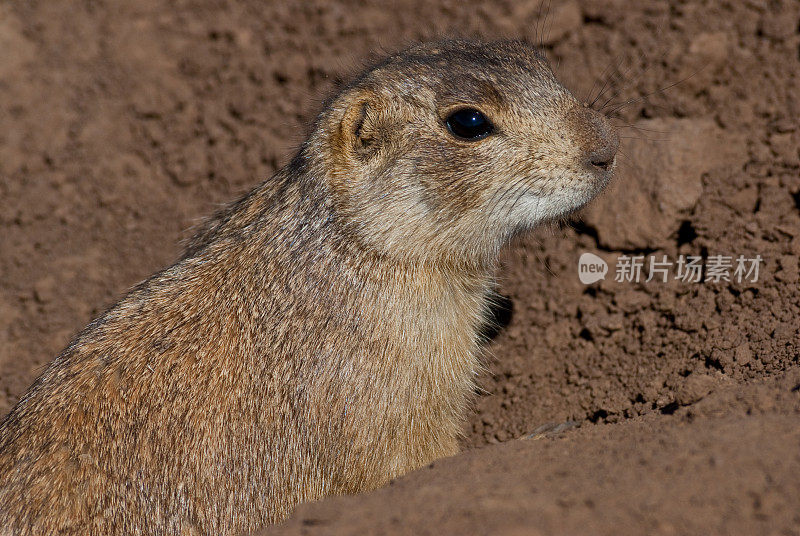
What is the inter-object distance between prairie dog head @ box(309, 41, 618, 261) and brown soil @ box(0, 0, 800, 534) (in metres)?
1.06

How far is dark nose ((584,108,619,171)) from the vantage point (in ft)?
15.8

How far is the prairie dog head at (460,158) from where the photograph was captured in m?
4.81

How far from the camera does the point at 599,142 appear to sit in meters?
4.85

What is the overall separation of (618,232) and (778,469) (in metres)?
3.53

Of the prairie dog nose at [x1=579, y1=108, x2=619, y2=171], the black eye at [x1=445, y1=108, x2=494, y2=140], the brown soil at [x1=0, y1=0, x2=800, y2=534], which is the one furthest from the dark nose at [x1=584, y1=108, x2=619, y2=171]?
the brown soil at [x1=0, y1=0, x2=800, y2=534]

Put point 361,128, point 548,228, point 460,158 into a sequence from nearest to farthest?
point 460,158 < point 361,128 < point 548,228

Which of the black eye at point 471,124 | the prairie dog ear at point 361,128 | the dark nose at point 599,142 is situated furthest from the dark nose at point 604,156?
the prairie dog ear at point 361,128

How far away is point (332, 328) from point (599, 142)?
1.85 m

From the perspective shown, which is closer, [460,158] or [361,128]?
[460,158]

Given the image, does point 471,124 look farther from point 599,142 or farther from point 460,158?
point 599,142

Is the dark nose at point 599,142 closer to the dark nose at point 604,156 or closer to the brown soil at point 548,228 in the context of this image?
the dark nose at point 604,156

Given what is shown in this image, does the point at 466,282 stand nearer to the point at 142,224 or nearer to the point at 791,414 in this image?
the point at 791,414

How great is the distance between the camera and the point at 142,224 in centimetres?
828

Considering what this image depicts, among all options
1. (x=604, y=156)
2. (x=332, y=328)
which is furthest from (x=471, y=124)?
(x=332, y=328)
